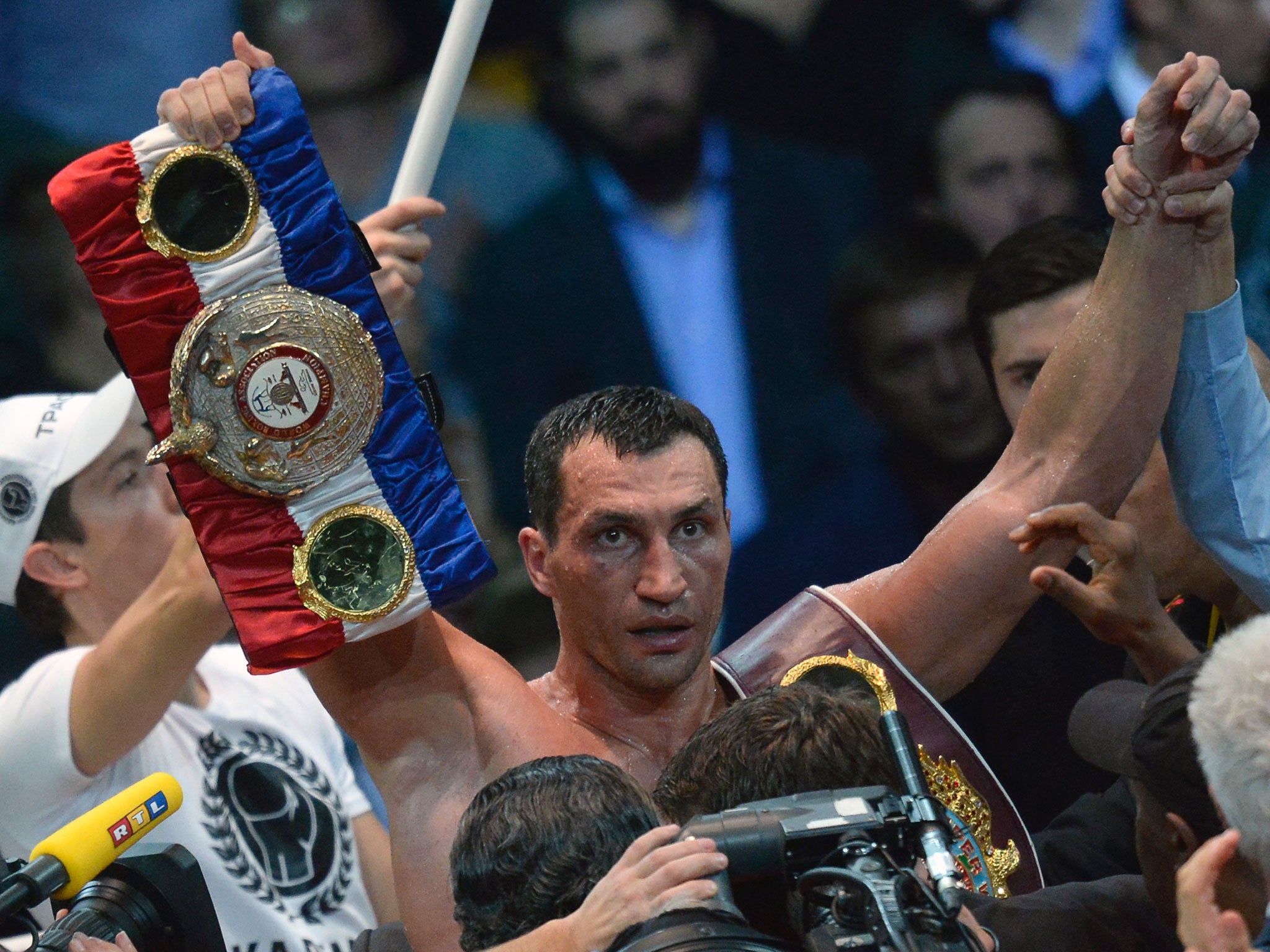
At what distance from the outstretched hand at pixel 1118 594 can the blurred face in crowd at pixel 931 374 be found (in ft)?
5.56

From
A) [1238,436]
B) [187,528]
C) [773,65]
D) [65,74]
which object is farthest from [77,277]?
[1238,436]

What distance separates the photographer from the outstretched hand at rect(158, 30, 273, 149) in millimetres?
1905

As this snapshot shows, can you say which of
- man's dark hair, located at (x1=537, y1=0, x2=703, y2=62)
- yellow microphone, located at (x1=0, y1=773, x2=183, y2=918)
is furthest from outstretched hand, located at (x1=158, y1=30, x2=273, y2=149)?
man's dark hair, located at (x1=537, y1=0, x2=703, y2=62)

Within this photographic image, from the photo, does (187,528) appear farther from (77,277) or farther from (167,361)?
(77,277)

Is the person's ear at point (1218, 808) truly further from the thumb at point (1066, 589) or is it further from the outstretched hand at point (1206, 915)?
the thumb at point (1066, 589)

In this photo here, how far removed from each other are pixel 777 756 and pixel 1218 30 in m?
2.97

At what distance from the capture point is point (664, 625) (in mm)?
1976

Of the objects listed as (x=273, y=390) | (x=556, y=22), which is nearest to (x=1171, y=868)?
(x=273, y=390)

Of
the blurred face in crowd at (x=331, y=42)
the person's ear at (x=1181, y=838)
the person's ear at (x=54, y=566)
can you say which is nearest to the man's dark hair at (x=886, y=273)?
the blurred face in crowd at (x=331, y=42)

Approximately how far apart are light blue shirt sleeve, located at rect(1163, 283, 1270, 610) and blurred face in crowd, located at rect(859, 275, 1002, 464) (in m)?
1.60

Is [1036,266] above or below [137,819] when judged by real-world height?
above

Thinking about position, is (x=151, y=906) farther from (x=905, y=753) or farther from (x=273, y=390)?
(x=905, y=753)

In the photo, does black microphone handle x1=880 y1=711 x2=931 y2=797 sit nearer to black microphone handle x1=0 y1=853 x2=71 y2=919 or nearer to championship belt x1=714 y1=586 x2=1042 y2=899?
championship belt x1=714 y1=586 x2=1042 y2=899

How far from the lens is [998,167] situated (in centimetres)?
373
